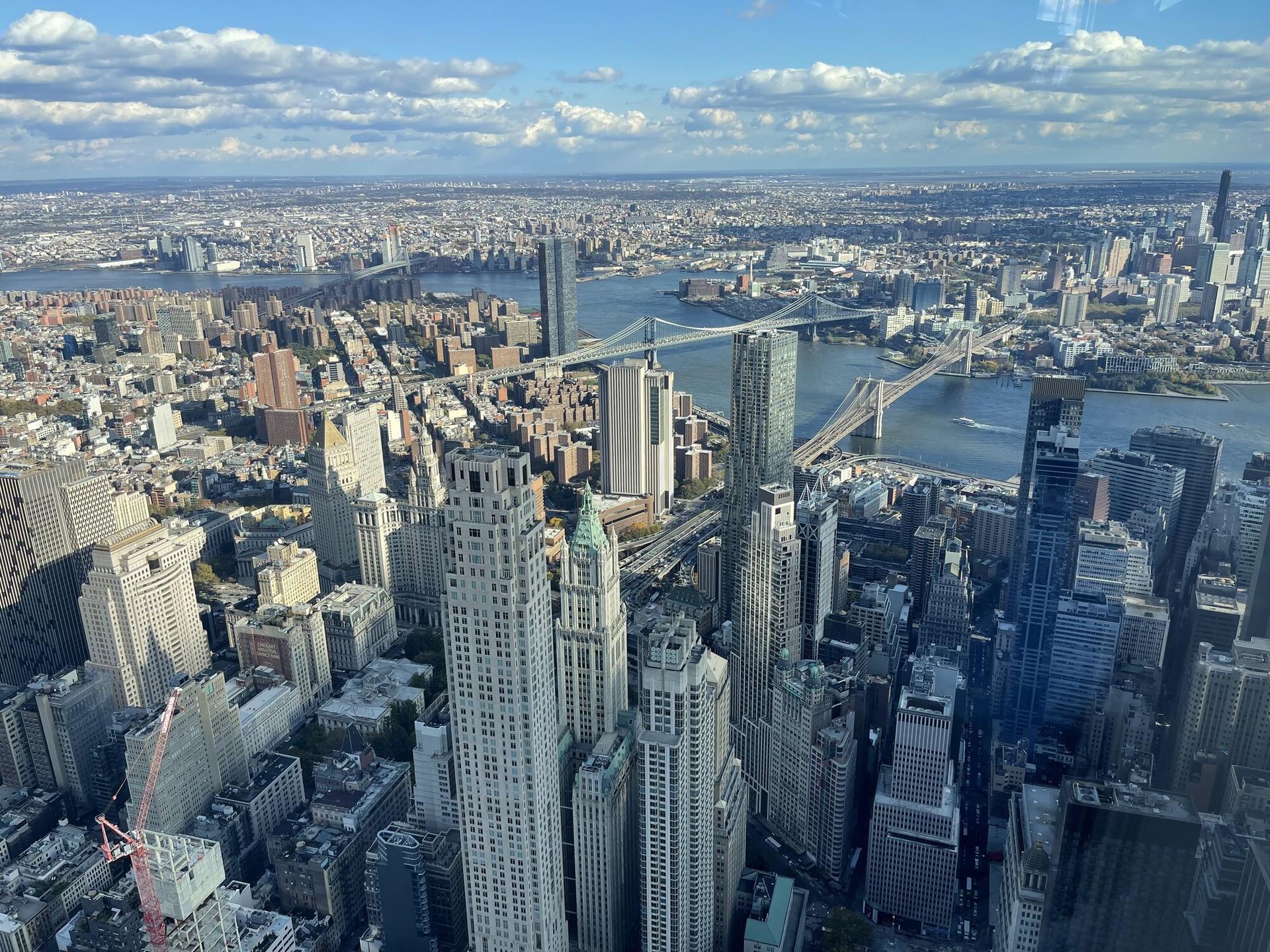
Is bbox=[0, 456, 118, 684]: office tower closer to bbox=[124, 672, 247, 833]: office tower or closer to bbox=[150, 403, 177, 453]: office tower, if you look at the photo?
bbox=[124, 672, 247, 833]: office tower

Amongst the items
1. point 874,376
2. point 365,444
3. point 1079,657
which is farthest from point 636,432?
point 1079,657

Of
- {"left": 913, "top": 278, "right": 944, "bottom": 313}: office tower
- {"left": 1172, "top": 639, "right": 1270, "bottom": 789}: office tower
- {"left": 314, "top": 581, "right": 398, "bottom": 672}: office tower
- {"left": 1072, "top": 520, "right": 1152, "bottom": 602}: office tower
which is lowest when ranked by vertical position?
{"left": 314, "top": 581, "right": 398, "bottom": 672}: office tower

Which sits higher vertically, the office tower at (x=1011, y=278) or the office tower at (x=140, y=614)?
the office tower at (x=1011, y=278)

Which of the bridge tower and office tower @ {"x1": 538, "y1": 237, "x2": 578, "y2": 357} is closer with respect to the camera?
the bridge tower

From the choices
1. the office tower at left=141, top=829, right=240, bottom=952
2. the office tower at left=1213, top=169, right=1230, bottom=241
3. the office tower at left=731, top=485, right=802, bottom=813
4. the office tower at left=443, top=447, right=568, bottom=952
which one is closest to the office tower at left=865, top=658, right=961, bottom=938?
the office tower at left=731, top=485, right=802, bottom=813

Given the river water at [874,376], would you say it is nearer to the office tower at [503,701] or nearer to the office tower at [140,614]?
the office tower at [503,701]

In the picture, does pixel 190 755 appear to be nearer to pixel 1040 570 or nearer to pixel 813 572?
pixel 813 572

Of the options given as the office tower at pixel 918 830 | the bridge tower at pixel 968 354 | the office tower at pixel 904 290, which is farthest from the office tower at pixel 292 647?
the office tower at pixel 904 290
